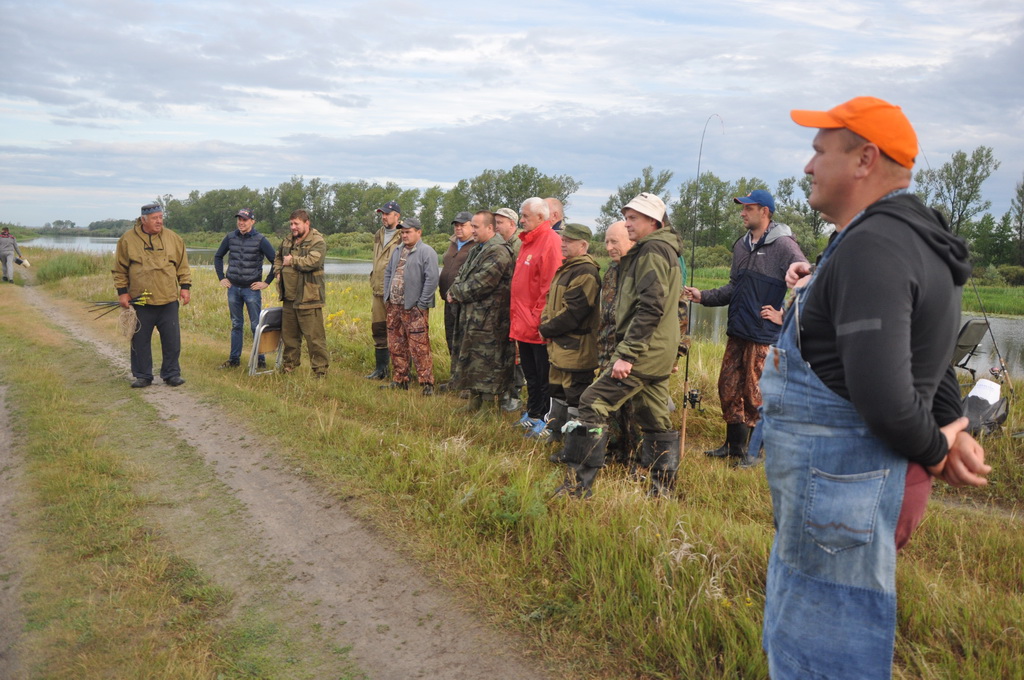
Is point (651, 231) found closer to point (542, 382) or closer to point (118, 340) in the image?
point (542, 382)

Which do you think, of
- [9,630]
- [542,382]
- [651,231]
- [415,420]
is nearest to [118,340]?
[415,420]

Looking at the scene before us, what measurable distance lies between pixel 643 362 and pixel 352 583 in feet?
7.49

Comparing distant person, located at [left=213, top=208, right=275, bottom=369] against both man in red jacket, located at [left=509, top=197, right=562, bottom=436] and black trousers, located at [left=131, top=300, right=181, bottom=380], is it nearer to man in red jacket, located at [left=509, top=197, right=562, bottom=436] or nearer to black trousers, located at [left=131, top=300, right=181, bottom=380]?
black trousers, located at [left=131, top=300, right=181, bottom=380]

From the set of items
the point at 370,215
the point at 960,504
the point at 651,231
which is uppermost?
the point at 370,215

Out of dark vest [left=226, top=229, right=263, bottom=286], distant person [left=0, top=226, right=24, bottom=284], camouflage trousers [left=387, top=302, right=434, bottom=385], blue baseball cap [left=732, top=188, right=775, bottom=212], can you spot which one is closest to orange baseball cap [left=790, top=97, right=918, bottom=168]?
blue baseball cap [left=732, top=188, right=775, bottom=212]

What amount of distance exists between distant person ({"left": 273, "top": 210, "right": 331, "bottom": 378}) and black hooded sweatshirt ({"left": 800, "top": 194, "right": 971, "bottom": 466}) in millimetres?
7800

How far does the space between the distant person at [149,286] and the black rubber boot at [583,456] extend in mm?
5736

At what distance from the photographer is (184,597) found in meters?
3.75

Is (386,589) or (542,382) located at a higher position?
(542,382)

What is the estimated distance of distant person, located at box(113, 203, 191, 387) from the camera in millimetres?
8352

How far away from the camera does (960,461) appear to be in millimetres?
1764

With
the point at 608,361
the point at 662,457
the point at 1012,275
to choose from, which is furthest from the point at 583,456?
the point at 1012,275

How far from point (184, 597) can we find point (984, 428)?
6411mm

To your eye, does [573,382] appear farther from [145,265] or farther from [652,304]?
[145,265]
